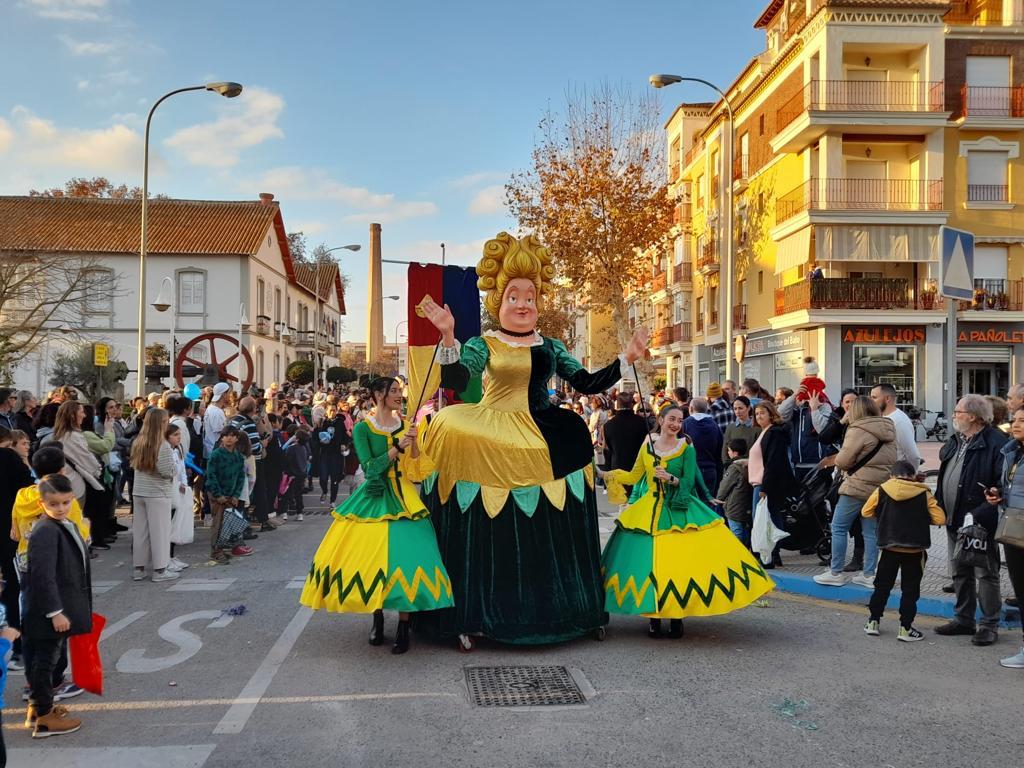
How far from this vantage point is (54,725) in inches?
176

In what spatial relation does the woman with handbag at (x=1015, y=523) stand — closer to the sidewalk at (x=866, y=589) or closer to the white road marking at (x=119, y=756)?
the sidewalk at (x=866, y=589)

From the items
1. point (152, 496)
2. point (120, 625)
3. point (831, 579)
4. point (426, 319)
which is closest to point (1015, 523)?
point (831, 579)

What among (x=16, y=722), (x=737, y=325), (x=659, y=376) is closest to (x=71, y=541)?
(x=16, y=722)

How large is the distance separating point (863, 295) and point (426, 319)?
24.2m

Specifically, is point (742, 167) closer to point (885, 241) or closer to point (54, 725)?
point (885, 241)

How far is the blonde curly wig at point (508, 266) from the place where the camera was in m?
6.29

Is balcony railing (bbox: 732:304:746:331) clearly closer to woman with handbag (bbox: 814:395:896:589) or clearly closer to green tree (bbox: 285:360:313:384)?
green tree (bbox: 285:360:313:384)

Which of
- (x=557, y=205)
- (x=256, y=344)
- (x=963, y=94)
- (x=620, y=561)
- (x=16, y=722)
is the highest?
(x=963, y=94)

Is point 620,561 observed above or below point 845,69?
below

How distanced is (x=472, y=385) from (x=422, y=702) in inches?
95.7

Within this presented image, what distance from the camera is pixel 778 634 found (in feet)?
20.9

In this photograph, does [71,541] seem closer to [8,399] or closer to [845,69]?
[8,399]

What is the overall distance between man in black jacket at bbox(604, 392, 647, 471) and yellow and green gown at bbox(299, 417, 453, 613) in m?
6.15

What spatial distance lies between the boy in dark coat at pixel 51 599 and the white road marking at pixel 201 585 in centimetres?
316
